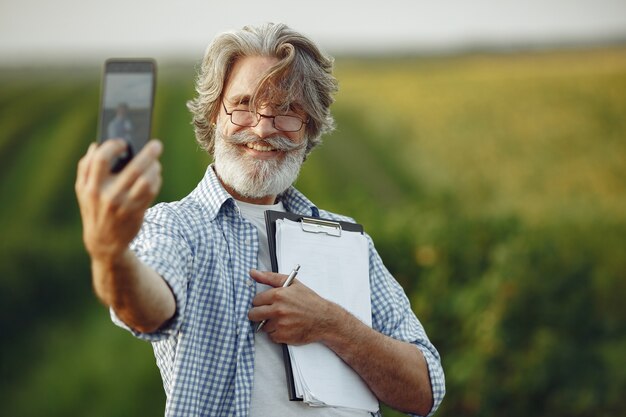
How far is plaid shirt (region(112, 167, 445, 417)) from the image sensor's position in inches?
74.4

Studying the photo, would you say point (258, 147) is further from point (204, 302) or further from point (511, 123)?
point (511, 123)

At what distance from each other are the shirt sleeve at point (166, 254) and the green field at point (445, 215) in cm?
262

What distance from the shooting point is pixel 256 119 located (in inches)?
88.7

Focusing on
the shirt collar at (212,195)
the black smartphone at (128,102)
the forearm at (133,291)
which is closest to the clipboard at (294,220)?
the shirt collar at (212,195)

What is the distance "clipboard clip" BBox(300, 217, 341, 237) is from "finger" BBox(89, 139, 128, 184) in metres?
0.84

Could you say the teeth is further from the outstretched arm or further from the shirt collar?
the outstretched arm

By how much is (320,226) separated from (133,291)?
30.3 inches

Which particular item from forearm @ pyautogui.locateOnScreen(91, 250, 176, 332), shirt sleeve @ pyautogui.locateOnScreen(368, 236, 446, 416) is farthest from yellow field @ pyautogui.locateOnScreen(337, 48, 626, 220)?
forearm @ pyautogui.locateOnScreen(91, 250, 176, 332)

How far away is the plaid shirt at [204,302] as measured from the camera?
1890 millimetres

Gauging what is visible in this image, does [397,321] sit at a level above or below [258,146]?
below

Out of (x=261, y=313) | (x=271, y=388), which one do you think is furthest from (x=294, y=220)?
(x=271, y=388)

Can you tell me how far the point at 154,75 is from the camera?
1577 mm

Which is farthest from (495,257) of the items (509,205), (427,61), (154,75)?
(154,75)

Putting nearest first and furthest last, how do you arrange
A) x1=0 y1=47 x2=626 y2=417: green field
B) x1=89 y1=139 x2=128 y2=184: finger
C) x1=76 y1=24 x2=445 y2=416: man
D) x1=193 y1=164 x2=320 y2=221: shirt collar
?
x1=89 y1=139 x2=128 y2=184: finger, x1=76 y1=24 x2=445 y2=416: man, x1=193 y1=164 x2=320 y2=221: shirt collar, x1=0 y1=47 x2=626 y2=417: green field
